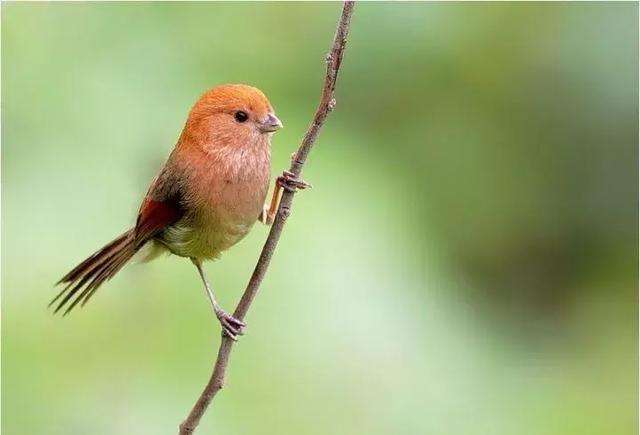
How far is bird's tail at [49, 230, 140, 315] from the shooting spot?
2.45 meters

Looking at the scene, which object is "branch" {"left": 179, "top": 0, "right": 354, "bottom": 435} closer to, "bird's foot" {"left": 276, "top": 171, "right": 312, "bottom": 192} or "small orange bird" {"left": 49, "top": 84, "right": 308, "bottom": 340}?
"bird's foot" {"left": 276, "top": 171, "right": 312, "bottom": 192}

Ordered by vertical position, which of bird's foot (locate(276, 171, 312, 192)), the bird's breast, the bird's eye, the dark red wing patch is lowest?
the dark red wing patch

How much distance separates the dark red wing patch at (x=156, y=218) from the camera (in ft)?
8.63

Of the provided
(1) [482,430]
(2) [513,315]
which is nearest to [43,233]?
(1) [482,430]

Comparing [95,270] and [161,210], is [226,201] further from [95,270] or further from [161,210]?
[95,270]

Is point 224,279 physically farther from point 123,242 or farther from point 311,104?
point 311,104

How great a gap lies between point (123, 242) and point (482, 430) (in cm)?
113

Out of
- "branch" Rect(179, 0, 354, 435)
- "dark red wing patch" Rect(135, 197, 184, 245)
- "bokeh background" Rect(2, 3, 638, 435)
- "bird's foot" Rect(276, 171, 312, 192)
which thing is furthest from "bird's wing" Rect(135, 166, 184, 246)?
"branch" Rect(179, 0, 354, 435)

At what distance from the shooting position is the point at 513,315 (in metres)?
3.90

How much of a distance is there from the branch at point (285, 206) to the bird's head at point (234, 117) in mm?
391

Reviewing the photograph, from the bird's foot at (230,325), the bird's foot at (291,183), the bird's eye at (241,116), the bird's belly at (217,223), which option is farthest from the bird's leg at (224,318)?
the bird's eye at (241,116)

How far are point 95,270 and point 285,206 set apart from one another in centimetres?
64

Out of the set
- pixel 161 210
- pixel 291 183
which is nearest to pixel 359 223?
pixel 161 210

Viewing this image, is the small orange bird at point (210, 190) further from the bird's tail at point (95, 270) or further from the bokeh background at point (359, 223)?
the bokeh background at point (359, 223)
